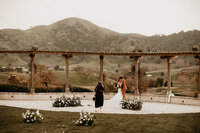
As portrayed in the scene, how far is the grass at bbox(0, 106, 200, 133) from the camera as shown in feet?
29.1

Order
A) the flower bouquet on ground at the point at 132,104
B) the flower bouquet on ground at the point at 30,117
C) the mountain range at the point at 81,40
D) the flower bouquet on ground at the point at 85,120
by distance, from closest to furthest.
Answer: the flower bouquet on ground at the point at 85,120 → the flower bouquet on ground at the point at 30,117 → the flower bouquet on ground at the point at 132,104 → the mountain range at the point at 81,40

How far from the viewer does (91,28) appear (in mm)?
121875

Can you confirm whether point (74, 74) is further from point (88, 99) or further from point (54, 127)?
point (54, 127)

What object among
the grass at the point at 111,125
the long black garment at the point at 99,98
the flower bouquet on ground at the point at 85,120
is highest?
the long black garment at the point at 99,98

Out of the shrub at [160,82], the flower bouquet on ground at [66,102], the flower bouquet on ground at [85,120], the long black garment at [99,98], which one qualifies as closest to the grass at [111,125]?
the flower bouquet on ground at [85,120]

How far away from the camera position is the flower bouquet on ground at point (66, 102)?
51.4 feet

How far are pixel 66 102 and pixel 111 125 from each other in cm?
672

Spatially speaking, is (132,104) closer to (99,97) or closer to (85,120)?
(99,97)

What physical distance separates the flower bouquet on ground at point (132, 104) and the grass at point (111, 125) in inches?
120

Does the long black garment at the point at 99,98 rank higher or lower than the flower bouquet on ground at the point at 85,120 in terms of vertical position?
higher

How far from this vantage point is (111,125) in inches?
387

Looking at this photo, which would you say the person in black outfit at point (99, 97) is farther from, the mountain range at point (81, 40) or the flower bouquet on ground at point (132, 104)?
the mountain range at point (81, 40)

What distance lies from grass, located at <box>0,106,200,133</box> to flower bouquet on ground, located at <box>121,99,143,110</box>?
9.96ft

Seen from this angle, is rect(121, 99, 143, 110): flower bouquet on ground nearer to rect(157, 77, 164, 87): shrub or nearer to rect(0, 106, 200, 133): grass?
rect(0, 106, 200, 133): grass
